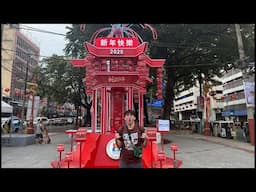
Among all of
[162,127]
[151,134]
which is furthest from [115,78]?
[151,134]

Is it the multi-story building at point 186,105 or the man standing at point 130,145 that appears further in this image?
the multi-story building at point 186,105

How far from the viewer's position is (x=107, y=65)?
6.95m

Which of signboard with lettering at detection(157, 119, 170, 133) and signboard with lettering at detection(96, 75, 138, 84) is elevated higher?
signboard with lettering at detection(96, 75, 138, 84)

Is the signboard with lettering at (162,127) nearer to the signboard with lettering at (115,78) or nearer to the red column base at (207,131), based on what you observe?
the signboard with lettering at (115,78)

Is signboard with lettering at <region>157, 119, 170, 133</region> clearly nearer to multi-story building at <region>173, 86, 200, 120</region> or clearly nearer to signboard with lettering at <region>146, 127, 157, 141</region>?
signboard with lettering at <region>146, 127, 157, 141</region>

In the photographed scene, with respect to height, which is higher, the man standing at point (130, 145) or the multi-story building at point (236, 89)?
the multi-story building at point (236, 89)

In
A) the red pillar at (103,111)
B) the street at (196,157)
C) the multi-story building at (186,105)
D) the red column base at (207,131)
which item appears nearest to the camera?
the street at (196,157)

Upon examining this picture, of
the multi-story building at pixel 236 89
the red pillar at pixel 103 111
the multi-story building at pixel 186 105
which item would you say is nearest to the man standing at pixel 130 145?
the multi-story building at pixel 236 89

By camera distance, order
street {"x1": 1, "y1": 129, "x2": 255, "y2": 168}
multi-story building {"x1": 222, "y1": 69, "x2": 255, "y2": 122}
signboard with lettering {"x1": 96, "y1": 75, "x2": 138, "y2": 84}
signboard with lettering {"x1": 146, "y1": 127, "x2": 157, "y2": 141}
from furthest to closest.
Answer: signboard with lettering {"x1": 96, "y1": 75, "x2": 138, "y2": 84}, signboard with lettering {"x1": 146, "y1": 127, "x2": 157, "y2": 141}, multi-story building {"x1": 222, "y1": 69, "x2": 255, "y2": 122}, street {"x1": 1, "y1": 129, "x2": 255, "y2": 168}

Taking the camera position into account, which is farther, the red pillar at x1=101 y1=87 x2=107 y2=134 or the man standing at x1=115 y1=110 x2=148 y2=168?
the red pillar at x1=101 y1=87 x2=107 y2=134

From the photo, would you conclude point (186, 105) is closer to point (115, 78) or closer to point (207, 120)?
point (207, 120)

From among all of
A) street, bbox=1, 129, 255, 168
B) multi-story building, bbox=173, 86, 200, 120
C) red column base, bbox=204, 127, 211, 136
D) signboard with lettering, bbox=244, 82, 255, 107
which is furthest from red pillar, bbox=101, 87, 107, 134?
multi-story building, bbox=173, 86, 200, 120

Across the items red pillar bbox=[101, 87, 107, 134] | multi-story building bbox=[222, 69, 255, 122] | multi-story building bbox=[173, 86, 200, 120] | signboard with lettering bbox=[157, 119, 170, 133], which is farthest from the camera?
multi-story building bbox=[173, 86, 200, 120]
